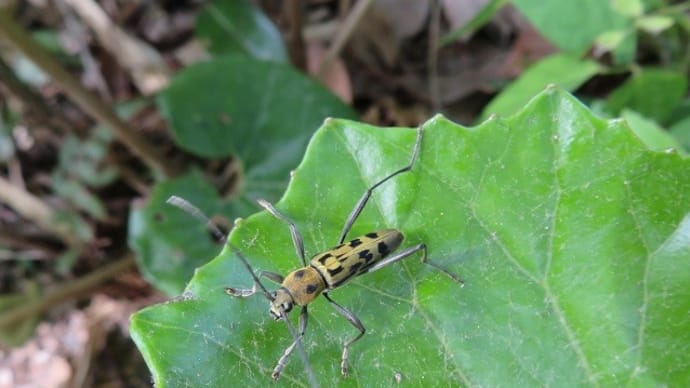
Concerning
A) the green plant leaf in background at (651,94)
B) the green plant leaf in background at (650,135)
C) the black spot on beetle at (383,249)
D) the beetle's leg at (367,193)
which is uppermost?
the beetle's leg at (367,193)

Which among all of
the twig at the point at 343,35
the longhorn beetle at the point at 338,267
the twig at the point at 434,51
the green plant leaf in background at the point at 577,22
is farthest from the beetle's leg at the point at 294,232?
the twig at the point at 434,51

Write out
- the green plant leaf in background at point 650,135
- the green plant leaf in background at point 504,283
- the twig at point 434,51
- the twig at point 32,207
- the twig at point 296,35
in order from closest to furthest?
the green plant leaf in background at point 504,283
the green plant leaf in background at point 650,135
the twig at point 296,35
the twig at point 32,207
the twig at point 434,51

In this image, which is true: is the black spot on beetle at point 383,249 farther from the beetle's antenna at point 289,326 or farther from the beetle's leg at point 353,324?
the beetle's antenna at point 289,326

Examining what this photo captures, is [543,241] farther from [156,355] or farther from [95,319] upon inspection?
[95,319]

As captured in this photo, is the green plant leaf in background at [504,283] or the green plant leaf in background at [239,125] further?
the green plant leaf in background at [239,125]

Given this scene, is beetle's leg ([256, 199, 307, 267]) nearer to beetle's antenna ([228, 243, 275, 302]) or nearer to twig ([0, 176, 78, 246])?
beetle's antenna ([228, 243, 275, 302])

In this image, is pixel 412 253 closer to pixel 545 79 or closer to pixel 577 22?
pixel 545 79
